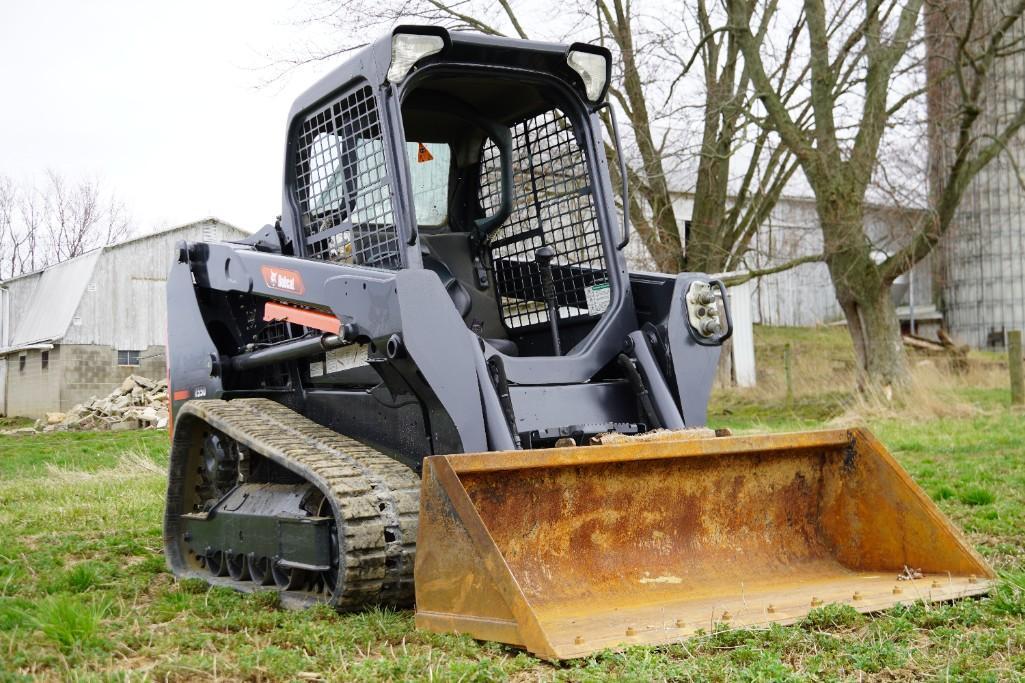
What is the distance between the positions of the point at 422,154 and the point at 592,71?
1.00 metres

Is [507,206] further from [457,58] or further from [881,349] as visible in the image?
[881,349]

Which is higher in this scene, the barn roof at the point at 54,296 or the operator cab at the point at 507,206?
the barn roof at the point at 54,296

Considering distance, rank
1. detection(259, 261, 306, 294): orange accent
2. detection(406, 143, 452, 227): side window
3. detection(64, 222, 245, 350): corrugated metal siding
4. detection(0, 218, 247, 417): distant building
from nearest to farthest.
A: detection(259, 261, 306, 294): orange accent, detection(406, 143, 452, 227): side window, detection(0, 218, 247, 417): distant building, detection(64, 222, 245, 350): corrugated metal siding

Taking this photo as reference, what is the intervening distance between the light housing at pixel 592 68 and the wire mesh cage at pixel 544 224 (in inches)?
9.2

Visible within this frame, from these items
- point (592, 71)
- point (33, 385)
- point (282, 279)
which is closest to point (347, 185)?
point (282, 279)

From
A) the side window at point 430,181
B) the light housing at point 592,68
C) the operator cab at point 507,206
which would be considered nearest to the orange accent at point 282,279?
the operator cab at point 507,206

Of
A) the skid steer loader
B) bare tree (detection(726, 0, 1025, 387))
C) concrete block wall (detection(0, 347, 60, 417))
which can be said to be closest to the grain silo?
bare tree (detection(726, 0, 1025, 387))

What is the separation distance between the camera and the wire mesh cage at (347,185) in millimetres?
5047

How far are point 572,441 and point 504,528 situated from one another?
551mm

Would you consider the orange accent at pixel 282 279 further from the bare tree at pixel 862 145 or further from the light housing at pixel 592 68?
the bare tree at pixel 862 145

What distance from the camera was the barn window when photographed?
26.3m

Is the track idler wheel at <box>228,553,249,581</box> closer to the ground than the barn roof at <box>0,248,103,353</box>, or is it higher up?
closer to the ground

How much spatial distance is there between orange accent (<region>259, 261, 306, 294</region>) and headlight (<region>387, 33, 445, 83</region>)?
0.99m

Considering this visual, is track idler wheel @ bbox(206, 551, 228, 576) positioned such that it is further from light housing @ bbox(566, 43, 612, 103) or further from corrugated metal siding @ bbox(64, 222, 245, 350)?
corrugated metal siding @ bbox(64, 222, 245, 350)
